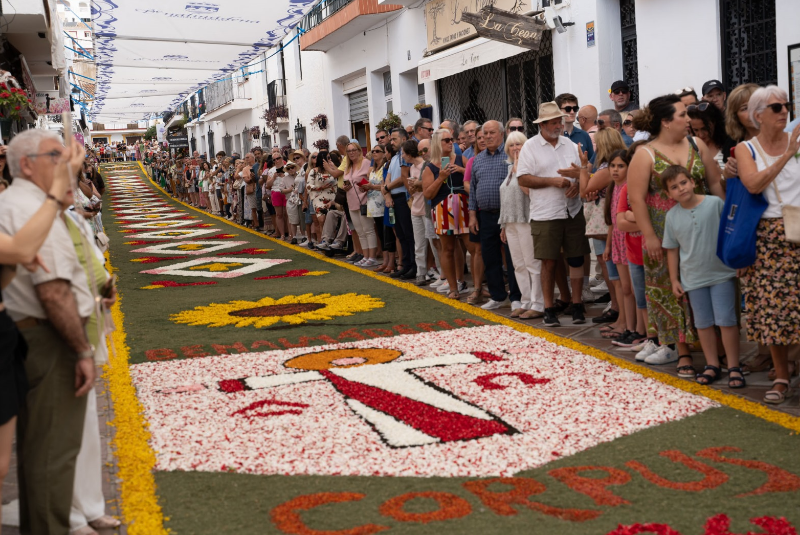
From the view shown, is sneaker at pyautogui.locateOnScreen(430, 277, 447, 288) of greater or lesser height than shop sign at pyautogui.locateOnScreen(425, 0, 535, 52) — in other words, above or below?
below

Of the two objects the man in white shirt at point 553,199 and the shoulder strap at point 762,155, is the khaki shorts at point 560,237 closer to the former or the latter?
the man in white shirt at point 553,199

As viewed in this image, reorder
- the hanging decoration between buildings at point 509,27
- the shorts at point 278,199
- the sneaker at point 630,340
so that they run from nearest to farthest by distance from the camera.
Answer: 1. the sneaker at point 630,340
2. the hanging decoration between buildings at point 509,27
3. the shorts at point 278,199

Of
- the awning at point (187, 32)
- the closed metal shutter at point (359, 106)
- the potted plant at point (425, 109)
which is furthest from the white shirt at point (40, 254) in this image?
the closed metal shutter at point (359, 106)

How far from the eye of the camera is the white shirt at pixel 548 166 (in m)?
7.74

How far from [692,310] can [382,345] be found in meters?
2.52

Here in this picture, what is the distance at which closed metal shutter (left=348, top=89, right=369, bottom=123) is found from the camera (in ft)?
78.5

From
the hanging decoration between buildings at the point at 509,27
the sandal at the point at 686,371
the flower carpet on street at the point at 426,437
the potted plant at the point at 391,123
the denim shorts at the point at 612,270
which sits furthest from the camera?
the potted plant at the point at 391,123

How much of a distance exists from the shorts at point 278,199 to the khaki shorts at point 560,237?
1025cm

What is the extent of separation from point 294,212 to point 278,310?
24.2 ft

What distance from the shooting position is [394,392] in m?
5.65

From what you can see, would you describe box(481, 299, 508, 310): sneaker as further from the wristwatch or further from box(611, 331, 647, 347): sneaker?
the wristwatch

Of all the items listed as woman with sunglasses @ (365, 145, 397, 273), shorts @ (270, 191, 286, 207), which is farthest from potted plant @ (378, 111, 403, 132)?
woman with sunglasses @ (365, 145, 397, 273)

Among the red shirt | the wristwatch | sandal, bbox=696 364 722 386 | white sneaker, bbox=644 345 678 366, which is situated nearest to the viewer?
the wristwatch

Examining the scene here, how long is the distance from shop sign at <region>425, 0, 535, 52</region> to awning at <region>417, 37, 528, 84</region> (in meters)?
0.19
